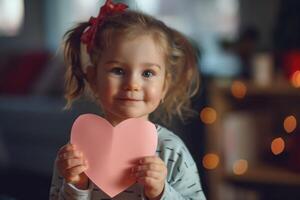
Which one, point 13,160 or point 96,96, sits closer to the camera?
point 96,96

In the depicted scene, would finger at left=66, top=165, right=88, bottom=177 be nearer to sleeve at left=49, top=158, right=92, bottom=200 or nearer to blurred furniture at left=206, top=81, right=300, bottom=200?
sleeve at left=49, top=158, right=92, bottom=200

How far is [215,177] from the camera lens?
225 cm

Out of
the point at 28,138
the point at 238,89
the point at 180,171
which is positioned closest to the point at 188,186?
the point at 180,171

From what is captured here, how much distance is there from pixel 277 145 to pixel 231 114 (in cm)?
24

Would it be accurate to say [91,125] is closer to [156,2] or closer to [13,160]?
[13,160]

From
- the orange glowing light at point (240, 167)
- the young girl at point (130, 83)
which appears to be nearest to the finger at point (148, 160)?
the young girl at point (130, 83)

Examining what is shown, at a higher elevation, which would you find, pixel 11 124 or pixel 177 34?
pixel 177 34

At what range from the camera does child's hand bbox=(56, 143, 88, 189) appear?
25.5 inches

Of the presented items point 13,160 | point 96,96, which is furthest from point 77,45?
point 13,160

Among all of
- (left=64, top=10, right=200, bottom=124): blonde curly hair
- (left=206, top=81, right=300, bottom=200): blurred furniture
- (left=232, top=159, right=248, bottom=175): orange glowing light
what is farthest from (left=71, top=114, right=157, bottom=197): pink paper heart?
(left=232, top=159, right=248, bottom=175): orange glowing light

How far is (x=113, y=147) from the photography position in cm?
66

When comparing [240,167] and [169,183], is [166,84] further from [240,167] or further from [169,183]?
[240,167]

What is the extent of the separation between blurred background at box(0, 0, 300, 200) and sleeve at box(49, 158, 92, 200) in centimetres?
97

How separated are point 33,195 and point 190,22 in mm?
1544
